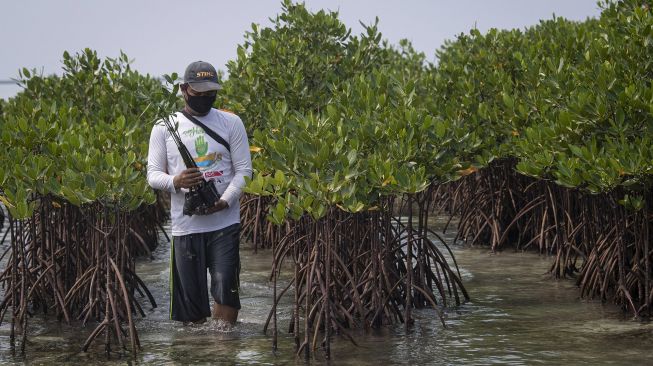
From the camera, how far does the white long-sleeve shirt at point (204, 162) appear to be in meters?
7.66

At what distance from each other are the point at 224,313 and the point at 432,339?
1480mm

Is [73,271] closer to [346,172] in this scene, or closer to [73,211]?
[73,211]

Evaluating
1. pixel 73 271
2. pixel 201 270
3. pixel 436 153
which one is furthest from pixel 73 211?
pixel 436 153

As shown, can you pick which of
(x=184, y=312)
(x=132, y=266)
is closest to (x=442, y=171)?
(x=184, y=312)

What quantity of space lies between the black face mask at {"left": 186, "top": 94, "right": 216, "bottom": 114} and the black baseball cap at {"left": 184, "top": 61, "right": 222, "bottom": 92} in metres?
0.07

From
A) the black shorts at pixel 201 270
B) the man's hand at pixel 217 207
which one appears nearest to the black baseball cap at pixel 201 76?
the man's hand at pixel 217 207

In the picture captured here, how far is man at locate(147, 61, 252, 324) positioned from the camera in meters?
7.67

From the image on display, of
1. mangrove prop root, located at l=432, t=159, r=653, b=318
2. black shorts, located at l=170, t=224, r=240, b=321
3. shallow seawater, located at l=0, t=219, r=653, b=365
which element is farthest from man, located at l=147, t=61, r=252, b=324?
mangrove prop root, located at l=432, t=159, r=653, b=318

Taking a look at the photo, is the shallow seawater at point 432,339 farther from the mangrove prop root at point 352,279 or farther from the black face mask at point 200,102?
the black face mask at point 200,102

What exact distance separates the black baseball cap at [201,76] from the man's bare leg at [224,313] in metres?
1.52

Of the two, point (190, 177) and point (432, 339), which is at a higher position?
point (190, 177)

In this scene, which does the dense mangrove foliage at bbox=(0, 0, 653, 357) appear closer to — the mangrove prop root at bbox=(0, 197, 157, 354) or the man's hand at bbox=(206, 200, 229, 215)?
the mangrove prop root at bbox=(0, 197, 157, 354)

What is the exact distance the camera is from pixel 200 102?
304 inches

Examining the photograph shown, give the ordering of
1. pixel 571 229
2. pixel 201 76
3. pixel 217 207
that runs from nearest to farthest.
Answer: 1. pixel 217 207
2. pixel 201 76
3. pixel 571 229
